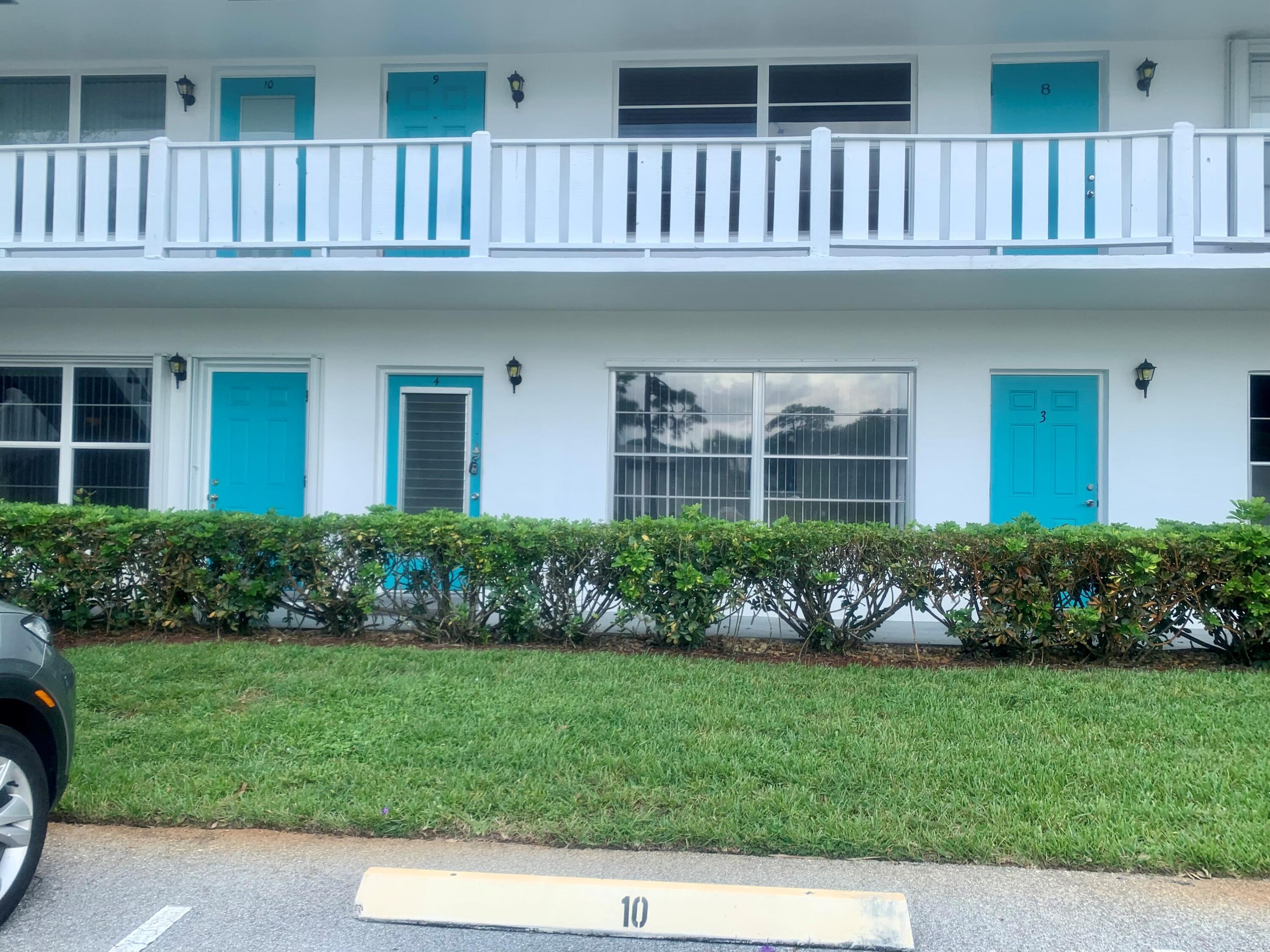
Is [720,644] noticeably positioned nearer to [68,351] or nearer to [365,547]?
[365,547]

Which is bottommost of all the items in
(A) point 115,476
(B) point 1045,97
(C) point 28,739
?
(C) point 28,739

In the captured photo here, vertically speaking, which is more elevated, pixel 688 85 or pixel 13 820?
pixel 688 85

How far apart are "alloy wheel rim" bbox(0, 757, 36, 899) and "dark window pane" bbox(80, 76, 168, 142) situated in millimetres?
8205

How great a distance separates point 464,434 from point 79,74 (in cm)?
567

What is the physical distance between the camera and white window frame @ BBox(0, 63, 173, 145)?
30.7ft

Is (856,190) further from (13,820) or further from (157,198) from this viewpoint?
(13,820)

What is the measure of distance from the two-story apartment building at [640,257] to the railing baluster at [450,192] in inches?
1.3

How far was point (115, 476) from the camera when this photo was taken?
919 cm

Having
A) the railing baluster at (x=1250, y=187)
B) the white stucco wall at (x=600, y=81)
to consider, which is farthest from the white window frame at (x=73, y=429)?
the railing baluster at (x=1250, y=187)

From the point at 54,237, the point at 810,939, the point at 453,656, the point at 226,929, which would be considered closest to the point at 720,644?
the point at 453,656

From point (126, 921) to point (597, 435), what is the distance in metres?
6.04

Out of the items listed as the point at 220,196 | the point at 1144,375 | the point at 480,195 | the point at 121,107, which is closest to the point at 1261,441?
the point at 1144,375

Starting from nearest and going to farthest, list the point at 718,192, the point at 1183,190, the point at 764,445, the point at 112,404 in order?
the point at 1183,190 → the point at 718,192 → the point at 764,445 → the point at 112,404

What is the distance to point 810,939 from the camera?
3.19m
